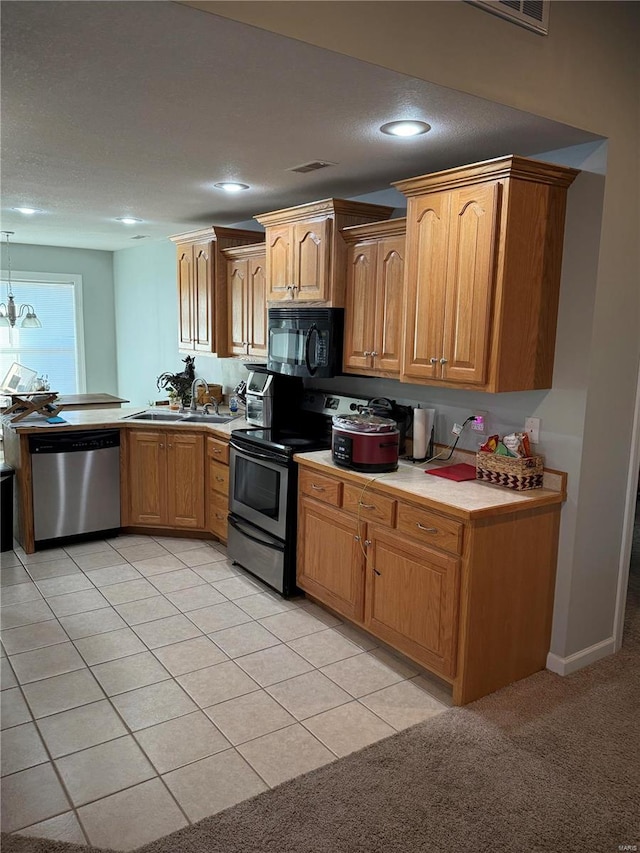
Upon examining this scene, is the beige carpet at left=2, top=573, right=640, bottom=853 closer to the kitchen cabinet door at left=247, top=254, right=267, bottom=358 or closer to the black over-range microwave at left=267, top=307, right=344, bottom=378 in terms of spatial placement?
the black over-range microwave at left=267, top=307, right=344, bottom=378

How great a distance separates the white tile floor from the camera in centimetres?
221

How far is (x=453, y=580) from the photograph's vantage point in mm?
2676

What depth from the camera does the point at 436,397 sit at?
356 centimetres

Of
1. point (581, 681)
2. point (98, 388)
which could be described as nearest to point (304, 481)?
point (581, 681)

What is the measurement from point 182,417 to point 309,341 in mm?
1625

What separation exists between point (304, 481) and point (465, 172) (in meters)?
1.76

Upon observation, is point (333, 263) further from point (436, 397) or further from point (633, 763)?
point (633, 763)

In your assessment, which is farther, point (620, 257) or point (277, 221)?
point (277, 221)

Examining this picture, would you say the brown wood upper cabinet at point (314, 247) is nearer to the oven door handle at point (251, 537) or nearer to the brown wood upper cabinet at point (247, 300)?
the brown wood upper cabinet at point (247, 300)

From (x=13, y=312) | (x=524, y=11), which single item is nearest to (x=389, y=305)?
(x=524, y=11)

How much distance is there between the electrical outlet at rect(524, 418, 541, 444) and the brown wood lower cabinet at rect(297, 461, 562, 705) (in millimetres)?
310

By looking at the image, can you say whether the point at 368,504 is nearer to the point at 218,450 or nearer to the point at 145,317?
the point at 218,450

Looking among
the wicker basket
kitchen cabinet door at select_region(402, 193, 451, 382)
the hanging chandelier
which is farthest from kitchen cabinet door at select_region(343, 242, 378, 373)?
the hanging chandelier

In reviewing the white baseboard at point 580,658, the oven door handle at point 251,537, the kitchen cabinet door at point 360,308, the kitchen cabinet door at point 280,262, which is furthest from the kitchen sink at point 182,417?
the white baseboard at point 580,658
